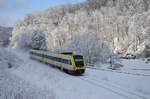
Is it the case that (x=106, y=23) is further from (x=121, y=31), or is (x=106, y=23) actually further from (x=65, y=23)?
(x=65, y=23)

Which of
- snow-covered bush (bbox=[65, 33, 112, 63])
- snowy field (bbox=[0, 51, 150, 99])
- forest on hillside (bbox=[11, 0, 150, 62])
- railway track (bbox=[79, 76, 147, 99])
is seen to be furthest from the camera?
forest on hillside (bbox=[11, 0, 150, 62])

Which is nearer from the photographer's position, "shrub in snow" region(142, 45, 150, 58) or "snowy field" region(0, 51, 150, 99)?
"snowy field" region(0, 51, 150, 99)

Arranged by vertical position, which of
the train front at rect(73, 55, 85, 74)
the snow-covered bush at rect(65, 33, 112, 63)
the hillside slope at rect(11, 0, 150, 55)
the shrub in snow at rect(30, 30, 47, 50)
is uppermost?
the hillside slope at rect(11, 0, 150, 55)

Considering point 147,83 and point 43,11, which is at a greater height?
point 43,11

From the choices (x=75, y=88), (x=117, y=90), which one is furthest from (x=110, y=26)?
(x=117, y=90)

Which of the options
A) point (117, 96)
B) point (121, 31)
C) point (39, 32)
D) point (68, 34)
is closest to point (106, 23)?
point (121, 31)

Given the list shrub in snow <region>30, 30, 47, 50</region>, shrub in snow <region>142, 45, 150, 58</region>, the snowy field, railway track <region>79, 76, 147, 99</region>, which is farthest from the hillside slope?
railway track <region>79, 76, 147, 99</region>

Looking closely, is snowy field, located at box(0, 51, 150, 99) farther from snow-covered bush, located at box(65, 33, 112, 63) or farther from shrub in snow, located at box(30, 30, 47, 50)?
shrub in snow, located at box(30, 30, 47, 50)

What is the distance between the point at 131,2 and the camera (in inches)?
4412


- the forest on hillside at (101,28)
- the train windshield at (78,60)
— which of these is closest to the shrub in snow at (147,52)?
the forest on hillside at (101,28)

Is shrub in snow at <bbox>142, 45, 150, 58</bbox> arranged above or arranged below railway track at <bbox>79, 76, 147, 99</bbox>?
above

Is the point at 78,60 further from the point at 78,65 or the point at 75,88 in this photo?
the point at 75,88

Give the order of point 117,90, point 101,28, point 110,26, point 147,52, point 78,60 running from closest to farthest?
point 117,90 → point 78,60 → point 147,52 → point 110,26 → point 101,28

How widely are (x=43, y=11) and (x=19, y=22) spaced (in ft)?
67.7
